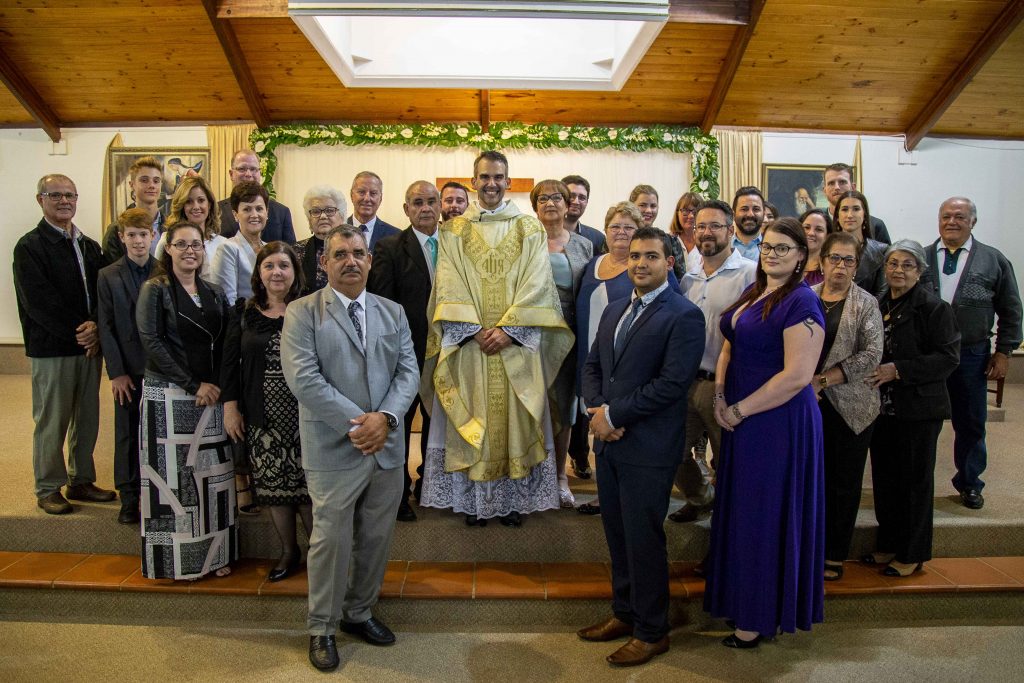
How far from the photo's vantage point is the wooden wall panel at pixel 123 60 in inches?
273

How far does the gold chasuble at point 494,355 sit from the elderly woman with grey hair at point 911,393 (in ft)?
4.91

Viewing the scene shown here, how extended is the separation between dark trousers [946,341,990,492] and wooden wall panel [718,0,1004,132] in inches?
167

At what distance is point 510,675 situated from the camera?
2830 millimetres

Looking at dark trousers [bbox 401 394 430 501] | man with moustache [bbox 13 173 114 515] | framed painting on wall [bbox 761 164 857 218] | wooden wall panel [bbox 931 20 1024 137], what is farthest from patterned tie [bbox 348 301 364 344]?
wooden wall panel [bbox 931 20 1024 137]

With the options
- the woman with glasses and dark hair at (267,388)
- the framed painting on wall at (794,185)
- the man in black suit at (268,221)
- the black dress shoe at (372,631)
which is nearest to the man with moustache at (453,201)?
the woman with glasses and dark hair at (267,388)

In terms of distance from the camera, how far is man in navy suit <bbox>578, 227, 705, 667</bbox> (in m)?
2.71

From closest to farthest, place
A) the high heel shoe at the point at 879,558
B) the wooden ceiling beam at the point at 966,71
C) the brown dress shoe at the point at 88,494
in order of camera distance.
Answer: the high heel shoe at the point at 879,558
the brown dress shoe at the point at 88,494
the wooden ceiling beam at the point at 966,71

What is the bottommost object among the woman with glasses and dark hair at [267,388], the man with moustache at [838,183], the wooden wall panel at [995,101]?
the woman with glasses and dark hair at [267,388]

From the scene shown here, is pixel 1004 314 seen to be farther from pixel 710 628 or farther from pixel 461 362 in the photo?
pixel 461 362

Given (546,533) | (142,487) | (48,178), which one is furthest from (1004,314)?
(48,178)

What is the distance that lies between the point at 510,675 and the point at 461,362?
1358 millimetres

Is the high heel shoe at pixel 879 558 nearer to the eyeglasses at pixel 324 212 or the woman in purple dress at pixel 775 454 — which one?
the woman in purple dress at pixel 775 454

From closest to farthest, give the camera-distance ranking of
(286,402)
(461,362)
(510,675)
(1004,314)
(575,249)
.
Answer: (510,675) < (286,402) < (461,362) < (575,249) < (1004,314)

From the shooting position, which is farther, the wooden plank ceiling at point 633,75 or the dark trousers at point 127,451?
the wooden plank ceiling at point 633,75
